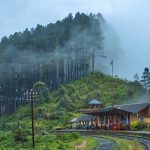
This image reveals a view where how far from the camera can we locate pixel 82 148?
47281mm

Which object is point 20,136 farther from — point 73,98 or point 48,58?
point 48,58

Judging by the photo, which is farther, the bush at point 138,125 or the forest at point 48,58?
the forest at point 48,58

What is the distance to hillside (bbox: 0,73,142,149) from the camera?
114312 millimetres

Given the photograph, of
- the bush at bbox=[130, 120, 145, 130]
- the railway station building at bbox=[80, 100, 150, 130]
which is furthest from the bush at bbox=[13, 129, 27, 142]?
the railway station building at bbox=[80, 100, 150, 130]

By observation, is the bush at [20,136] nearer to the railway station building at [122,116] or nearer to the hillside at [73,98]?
the railway station building at [122,116]

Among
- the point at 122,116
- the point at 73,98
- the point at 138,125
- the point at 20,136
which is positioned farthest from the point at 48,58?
the point at 20,136

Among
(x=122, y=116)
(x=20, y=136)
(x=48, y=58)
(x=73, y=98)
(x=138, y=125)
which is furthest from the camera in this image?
(x=48, y=58)

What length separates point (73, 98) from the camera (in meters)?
129

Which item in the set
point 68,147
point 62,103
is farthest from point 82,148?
point 62,103

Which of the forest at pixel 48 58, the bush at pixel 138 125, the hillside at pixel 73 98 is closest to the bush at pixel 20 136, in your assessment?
the bush at pixel 138 125

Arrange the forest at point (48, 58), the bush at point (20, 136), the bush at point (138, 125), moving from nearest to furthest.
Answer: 1. the bush at point (20, 136)
2. the bush at point (138, 125)
3. the forest at point (48, 58)

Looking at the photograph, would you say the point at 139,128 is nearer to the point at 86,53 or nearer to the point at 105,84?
the point at 105,84

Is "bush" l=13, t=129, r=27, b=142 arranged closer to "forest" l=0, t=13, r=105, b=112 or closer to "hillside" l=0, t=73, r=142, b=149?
"hillside" l=0, t=73, r=142, b=149

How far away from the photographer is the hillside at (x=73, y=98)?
114 meters
